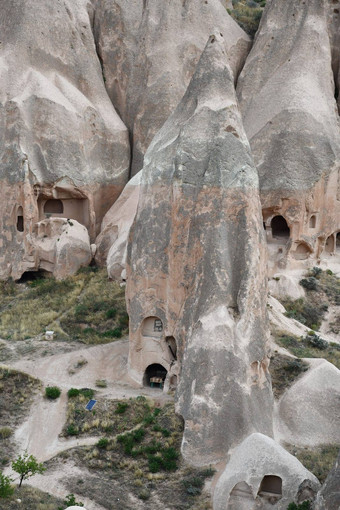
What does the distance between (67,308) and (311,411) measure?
12792mm

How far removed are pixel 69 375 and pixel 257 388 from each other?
729 cm

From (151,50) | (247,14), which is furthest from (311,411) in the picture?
(247,14)

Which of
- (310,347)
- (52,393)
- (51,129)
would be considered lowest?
(52,393)

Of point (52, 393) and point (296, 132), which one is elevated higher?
point (296, 132)

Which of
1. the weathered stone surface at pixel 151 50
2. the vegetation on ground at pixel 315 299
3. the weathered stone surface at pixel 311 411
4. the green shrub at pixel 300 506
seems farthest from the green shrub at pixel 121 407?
the weathered stone surface at pixel 151 50

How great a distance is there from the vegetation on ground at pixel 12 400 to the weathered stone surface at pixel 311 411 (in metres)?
7.87

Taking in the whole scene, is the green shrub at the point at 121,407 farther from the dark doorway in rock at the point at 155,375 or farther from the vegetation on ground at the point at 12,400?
the vegetation on ground at the point at 12,400

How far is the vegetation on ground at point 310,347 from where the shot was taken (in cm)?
2133

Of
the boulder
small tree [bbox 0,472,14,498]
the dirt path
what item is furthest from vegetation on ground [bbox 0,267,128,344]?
small tree [bbox 0,472,14,498]

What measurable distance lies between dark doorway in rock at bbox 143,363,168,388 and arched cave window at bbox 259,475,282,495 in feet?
21.6

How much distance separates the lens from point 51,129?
3070 cm

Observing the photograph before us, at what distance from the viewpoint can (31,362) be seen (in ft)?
68.5

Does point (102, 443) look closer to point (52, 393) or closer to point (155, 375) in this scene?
point (52, 393)

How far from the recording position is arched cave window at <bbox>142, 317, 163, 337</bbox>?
65.9 ft
